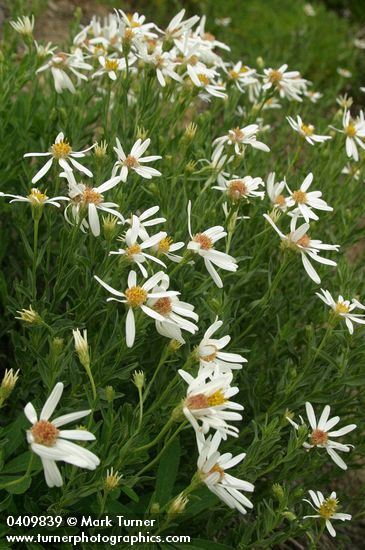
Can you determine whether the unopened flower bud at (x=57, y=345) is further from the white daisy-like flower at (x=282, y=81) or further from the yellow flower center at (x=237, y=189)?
the white daisy-like flower at (x=282, y=81)

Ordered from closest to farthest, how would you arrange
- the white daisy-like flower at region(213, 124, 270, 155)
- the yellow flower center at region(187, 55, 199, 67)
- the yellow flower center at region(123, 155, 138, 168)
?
the yellow flower center at region(123, 155, 138, 168)
the white daisy-like flower at region(213, 124, 270, 155)
the yellow flower center at region(187, 55, 199, 67)

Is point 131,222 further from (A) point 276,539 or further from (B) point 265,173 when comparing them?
(B) point 265,173

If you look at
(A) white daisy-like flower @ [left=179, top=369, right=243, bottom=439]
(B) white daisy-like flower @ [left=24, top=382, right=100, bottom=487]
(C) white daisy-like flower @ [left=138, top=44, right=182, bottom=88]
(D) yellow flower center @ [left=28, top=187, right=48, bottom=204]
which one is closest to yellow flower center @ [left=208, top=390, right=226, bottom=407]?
(A) white daisy-like flower @ [left=179, top=369, right=243, bottom=439]

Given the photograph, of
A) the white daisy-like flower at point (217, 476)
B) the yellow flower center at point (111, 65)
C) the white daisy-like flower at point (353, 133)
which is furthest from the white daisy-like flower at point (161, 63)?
the white daisy-like flower at point (217, 476)

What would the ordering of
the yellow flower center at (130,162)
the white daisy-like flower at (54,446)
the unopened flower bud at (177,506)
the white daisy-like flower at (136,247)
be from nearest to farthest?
the white daisy-like flower at (54,446) < the unopened flower bud at (177,506) < the white daisy-like flower at (136,247) < the yellow flower center at (130,162)

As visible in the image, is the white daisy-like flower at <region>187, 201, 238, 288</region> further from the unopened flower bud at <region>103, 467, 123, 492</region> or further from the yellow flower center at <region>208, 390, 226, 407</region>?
the unopened flower bud at <region>103, 467, 123, 492</region>

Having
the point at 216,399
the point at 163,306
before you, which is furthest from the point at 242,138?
the point at 216,399

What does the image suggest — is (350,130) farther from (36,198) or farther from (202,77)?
(36,198)
